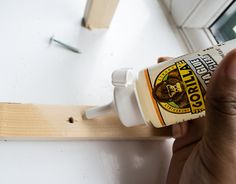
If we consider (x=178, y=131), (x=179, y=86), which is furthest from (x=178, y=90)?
(x=178, y=131)

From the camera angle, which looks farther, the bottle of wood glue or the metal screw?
the metal screw

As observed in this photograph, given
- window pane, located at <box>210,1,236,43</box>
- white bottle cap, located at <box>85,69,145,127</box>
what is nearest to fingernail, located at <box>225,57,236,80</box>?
white bottle cap, located at <box>85,69,145,127</box>

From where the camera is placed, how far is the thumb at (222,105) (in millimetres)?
323

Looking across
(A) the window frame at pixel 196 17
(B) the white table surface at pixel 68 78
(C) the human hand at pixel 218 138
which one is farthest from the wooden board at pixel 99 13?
(C) the human hand at pixel 218 138

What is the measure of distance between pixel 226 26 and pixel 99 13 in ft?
0.96

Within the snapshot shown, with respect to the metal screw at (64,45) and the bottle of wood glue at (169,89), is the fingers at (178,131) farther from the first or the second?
the metal screw at (64,45)

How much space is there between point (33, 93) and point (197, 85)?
0.87ft

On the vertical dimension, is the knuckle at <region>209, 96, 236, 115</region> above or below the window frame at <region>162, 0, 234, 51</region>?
below

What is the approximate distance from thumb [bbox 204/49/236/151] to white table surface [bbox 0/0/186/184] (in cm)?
17

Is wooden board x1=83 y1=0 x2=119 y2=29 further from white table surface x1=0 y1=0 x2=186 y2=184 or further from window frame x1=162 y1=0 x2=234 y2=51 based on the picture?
window frame x1=162 y1=0 x2=234 y2=51

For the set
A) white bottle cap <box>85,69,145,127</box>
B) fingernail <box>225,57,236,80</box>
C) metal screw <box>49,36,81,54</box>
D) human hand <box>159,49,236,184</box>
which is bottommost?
human hand <box>159,49,236,184</box>

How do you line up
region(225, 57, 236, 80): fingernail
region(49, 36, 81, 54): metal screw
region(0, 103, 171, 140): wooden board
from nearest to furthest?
region(225, 57, 236, 80): fingernail → region(0, 103, 171, 140): wooden board → region(49, 36, 81, 54): metal screw

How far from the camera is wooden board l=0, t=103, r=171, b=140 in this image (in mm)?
430

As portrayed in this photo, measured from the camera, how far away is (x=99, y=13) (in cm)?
59
